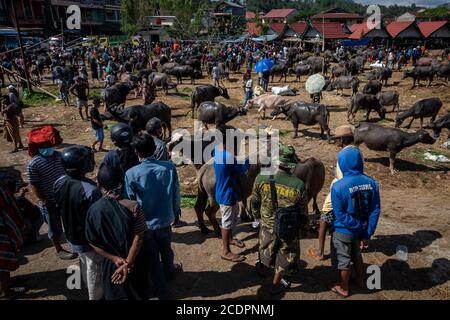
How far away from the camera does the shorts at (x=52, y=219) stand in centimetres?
505

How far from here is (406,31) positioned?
3956 centimetres

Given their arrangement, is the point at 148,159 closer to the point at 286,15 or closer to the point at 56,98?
the point at 56,98

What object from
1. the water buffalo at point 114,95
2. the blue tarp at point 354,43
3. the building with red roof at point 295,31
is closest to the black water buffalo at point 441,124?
the water buffalo at point 114,95

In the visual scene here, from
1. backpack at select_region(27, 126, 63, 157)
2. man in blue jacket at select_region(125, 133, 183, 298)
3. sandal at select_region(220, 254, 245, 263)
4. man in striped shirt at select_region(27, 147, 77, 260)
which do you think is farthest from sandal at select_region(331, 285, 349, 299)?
backpack at select_region(27, 126, 63, 157)

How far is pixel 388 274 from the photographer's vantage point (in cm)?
484

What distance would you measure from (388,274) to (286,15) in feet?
271

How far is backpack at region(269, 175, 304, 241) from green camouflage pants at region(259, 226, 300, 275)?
6.2 inches

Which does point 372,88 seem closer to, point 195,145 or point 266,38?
point 195,145

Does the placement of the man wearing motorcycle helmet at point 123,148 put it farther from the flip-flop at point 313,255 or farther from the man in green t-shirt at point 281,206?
the flip-flop at point 313,255

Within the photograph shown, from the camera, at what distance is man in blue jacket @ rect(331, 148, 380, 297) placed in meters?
3.93

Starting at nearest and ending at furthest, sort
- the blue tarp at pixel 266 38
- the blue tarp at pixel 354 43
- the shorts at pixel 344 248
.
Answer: the shorts at pixel 344 248 < the blue tarp at pixel 354 43 < the blue tarp at pixel 266 38

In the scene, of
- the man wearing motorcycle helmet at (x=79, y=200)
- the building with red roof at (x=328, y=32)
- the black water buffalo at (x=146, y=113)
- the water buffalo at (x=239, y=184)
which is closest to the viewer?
the man wearing motorcycle helmet at (x=79, y=200)

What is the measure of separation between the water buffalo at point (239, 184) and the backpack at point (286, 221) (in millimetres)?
1095

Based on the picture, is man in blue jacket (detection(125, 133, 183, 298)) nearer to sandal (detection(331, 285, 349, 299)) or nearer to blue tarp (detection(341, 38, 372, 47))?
sandal (detection(331, 285, 349, 299))
